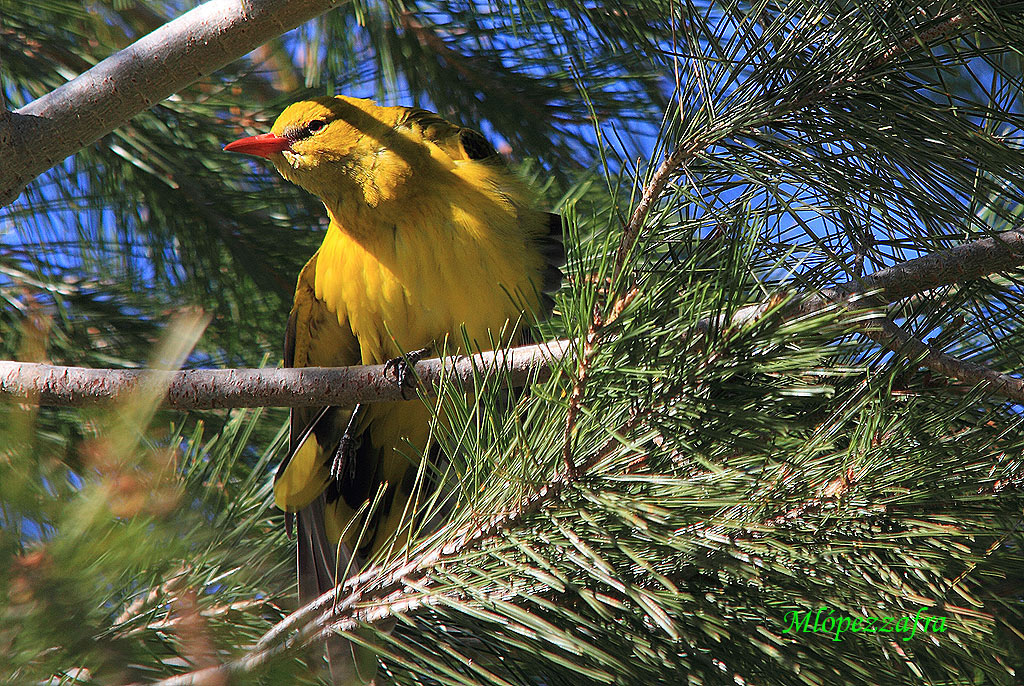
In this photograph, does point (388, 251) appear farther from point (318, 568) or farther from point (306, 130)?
point (318, 568)

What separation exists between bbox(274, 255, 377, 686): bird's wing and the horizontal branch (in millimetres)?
290

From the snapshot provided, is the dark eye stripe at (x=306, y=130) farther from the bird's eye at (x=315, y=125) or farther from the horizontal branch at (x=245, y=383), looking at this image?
the horizontal branch at (x=245, y=383)

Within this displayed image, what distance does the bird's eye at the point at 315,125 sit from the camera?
2094mm

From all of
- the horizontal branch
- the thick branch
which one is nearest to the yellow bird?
the horizontal branch

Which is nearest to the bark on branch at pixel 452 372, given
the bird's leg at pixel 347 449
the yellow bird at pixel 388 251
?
the yellow bird at pixel 388 251

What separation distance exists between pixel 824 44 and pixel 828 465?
0.48 meters

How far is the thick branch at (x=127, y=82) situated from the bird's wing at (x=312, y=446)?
734 mm

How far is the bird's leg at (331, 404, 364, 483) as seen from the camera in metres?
2.10

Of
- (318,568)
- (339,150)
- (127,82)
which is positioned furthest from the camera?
(339,150)

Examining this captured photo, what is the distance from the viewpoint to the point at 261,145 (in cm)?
202

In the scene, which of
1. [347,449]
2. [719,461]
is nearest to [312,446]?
[347,449]

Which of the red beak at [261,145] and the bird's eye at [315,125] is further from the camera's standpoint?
the bird's eye at [315,125]

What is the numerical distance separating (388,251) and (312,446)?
1.76 feet

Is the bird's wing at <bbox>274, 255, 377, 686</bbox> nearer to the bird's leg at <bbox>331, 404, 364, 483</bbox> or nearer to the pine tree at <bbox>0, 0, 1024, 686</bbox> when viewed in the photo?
the bird's leg at <bbox>331, 404, 364, 483</bbox>
